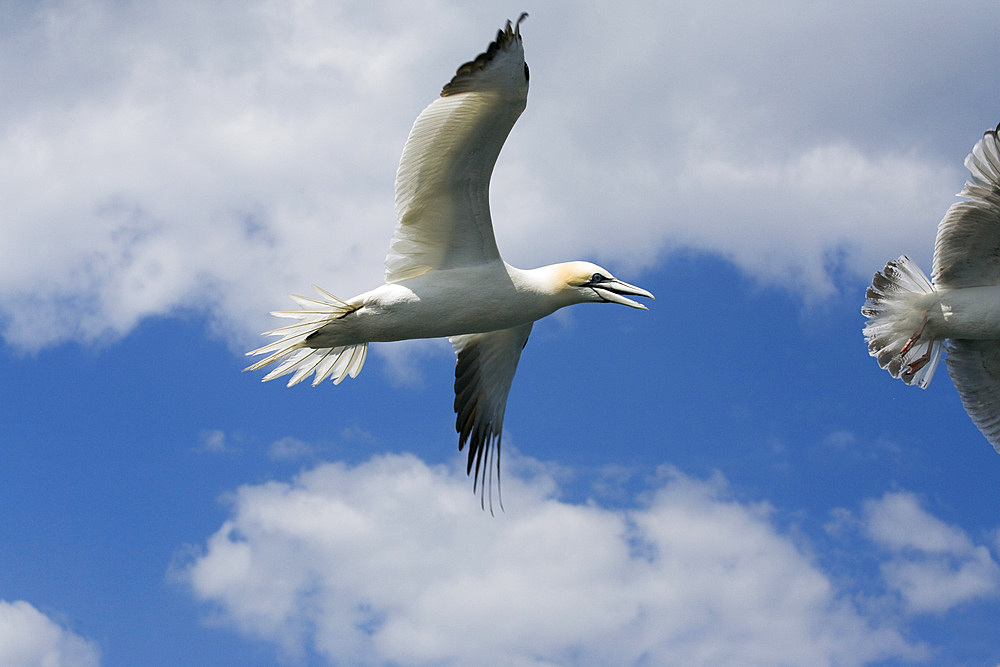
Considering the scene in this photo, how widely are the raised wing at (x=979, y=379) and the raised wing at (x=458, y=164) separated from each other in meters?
6.04

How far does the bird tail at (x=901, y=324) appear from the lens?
12.1 metres

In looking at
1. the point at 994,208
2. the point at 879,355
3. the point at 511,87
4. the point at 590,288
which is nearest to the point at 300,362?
the point at 590,288

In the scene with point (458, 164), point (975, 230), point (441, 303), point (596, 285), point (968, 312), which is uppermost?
point (975, 230)

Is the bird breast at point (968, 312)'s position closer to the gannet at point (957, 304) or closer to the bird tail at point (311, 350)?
the gannet at point (957, 304)

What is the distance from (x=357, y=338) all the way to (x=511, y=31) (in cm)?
318

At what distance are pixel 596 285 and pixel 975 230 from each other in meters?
4.34

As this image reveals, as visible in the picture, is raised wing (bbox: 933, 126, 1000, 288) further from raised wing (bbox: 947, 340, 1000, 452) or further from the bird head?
the bird head

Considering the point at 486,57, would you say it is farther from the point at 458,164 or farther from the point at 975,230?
the point at 975,230

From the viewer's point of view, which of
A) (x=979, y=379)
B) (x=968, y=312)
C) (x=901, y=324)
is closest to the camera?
(x=968, y=312)

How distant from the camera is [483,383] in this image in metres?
11.8

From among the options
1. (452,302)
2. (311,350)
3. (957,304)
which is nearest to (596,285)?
(452,302)

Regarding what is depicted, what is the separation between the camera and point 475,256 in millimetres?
10227

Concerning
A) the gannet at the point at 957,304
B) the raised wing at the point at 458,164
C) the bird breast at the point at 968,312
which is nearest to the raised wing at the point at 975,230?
the gannet at the point at 957,304

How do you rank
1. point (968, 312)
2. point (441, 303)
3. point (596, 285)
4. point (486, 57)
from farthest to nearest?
point (968, 312) → point (596, 285) → point (441, 303) → point (486, 57)
